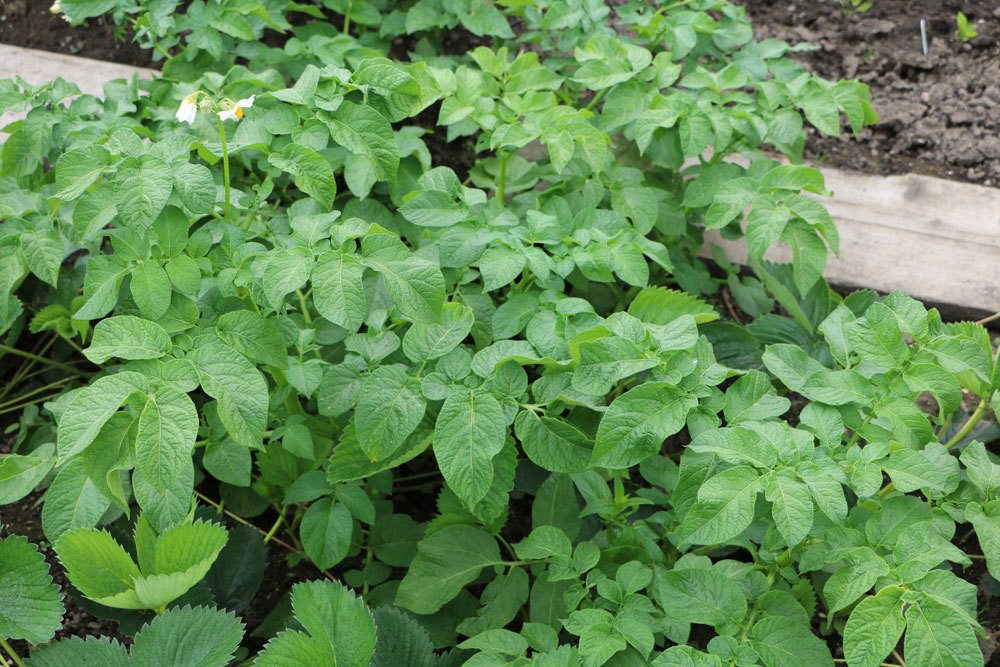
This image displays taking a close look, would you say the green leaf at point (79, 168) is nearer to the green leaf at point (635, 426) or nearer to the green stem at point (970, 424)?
the green leaf at point (635, 426)

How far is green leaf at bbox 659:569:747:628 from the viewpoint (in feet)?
4.64

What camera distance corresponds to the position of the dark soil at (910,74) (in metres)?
2.56

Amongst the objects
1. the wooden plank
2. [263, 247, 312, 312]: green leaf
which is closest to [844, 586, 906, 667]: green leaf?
[263, 247, 312, 312]: green leaf

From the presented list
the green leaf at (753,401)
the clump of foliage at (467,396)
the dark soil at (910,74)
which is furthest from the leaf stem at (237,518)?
the dark soil at (910,74)

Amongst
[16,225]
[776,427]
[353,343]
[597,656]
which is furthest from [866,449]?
[16,225]

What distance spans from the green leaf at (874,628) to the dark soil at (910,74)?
61.4 inches

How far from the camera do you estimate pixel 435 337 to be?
1.54 m

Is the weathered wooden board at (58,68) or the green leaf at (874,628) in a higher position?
the weathered wooden board at (58,68)

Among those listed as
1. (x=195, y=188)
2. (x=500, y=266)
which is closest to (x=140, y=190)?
(x=195, y=188)

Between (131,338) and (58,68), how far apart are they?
5.58ft

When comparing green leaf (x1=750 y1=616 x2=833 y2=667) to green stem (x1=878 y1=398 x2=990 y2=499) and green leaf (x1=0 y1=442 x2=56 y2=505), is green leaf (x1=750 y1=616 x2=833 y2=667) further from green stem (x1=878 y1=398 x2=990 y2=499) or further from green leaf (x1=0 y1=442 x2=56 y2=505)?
green leaf (x1=0 y1=442 x2=56 y2=505)

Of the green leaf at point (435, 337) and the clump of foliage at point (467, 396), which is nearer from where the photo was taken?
the clump of foliage at point (467, 396)

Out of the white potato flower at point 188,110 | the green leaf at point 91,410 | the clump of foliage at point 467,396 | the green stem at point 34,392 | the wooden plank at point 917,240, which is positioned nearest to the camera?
the green leaf at point 91,410

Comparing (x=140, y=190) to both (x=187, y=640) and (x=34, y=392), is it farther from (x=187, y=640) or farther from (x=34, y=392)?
(x=34, y=392)
